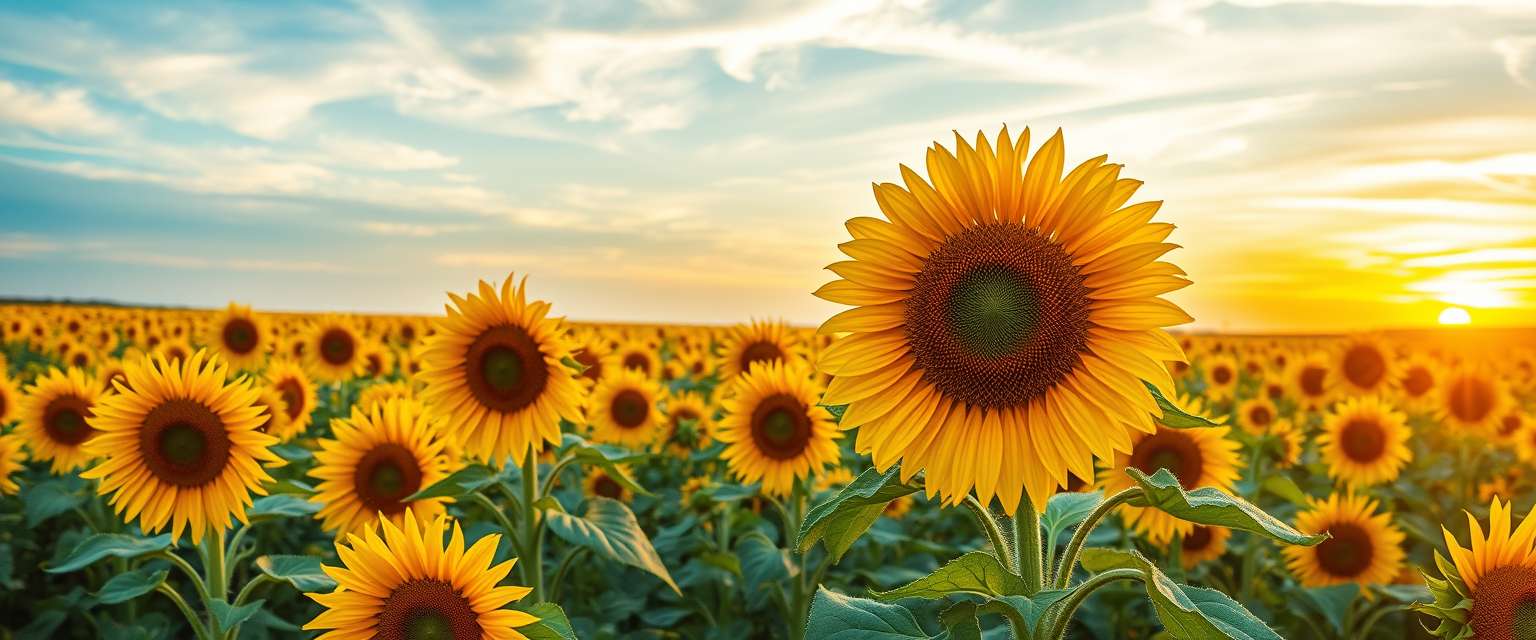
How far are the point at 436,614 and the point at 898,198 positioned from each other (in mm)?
2017

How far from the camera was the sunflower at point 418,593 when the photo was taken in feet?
10.5

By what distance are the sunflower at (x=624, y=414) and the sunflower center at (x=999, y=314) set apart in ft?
23.9

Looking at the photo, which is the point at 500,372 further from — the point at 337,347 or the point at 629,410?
the point at 337,347

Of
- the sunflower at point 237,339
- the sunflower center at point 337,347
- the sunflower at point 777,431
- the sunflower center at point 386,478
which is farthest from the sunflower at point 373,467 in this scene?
the sunflower at point 237,339

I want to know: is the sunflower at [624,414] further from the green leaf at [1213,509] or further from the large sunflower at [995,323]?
the green leaf at [1213,509]

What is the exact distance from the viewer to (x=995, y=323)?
2617mm

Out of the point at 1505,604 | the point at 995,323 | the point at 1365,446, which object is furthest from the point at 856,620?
the point at 1365,446

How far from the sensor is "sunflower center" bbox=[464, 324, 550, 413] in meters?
5.36

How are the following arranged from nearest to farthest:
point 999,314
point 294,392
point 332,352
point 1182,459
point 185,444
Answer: point 999,314, point 185,444, point 1182,459, point 294,392, point 332,352

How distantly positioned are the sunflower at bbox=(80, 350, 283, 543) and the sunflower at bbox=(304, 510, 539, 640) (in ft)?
6.17

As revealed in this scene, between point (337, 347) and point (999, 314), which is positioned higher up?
point (999, 314)

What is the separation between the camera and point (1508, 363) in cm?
2306

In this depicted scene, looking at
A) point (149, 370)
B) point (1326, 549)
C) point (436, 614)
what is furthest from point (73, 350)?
point (1326, 549)

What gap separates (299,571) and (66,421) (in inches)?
207
